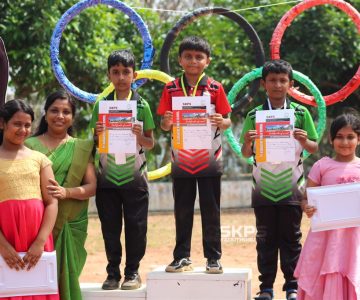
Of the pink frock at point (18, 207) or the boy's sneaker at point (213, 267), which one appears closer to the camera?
the pink frock at point (18, 207)

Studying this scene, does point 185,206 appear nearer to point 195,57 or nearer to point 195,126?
point 195,126

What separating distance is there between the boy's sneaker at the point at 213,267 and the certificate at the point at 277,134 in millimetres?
881

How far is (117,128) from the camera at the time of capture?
18.4 feet

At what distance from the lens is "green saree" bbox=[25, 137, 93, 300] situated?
5.40 metres

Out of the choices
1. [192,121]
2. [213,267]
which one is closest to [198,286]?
[213,267]

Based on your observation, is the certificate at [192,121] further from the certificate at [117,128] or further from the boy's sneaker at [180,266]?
the boy's sneaker at [180,266]

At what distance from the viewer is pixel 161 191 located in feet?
54.3

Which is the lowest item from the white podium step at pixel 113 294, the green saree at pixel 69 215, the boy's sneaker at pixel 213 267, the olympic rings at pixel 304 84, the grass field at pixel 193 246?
the grass field at pixel 193 246

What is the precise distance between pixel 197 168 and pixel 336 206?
1.14 m

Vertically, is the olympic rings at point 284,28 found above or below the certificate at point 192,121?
above

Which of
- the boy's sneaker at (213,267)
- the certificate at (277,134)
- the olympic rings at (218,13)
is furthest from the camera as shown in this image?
the olympic rings at (218,13)

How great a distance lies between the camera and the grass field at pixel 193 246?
9.72m

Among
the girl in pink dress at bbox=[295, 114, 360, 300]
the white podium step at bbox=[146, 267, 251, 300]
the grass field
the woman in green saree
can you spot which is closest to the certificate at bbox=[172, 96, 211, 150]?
the woman in green saree

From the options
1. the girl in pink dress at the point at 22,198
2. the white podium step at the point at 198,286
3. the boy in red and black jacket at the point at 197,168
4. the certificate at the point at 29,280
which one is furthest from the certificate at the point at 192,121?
the certificate at the point at 29,280
